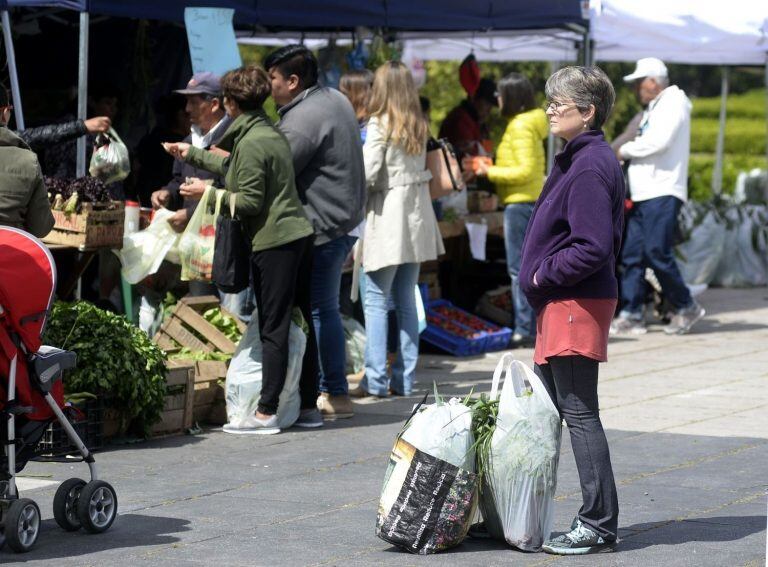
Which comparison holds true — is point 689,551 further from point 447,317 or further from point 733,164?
point 733,164

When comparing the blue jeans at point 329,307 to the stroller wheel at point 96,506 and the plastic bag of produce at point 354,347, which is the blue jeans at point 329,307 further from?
the stroller wheel at point 96,506

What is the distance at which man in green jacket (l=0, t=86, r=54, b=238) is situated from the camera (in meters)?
5.84

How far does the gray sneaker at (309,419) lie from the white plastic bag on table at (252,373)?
0.50ft

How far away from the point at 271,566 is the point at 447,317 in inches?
237

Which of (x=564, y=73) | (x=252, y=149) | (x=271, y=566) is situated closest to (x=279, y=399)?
(x=252, y=149)

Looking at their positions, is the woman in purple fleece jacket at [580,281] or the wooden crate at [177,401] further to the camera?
the wooden crate at [177,401]

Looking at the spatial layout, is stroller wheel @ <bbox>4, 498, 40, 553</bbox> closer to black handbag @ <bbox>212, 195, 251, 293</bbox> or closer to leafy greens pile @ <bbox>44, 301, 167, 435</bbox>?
leafy greens pile @ <bbox>44, 301, 167, 435</bbox>

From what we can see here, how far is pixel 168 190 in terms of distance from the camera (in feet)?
28.4

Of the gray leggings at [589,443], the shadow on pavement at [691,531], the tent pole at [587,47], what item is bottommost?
the shadow on pavement at [691,531]

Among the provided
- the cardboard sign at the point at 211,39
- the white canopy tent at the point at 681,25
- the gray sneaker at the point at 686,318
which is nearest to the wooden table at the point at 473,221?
the gray sneaker at the point at 686,318

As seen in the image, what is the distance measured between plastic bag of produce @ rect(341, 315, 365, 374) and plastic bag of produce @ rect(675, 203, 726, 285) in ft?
21.8

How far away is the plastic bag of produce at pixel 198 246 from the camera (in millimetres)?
7824

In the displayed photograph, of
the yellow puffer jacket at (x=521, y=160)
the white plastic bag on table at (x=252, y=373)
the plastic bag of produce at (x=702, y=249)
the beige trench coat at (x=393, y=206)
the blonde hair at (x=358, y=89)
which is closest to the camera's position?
the white plastic bag on table at (x=252, y=373)

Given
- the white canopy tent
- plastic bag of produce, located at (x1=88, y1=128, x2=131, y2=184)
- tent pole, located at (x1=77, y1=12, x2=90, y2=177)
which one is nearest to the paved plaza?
plastic bag of produce, located at (x1=88, y1=128, x2=131, y2=184)
